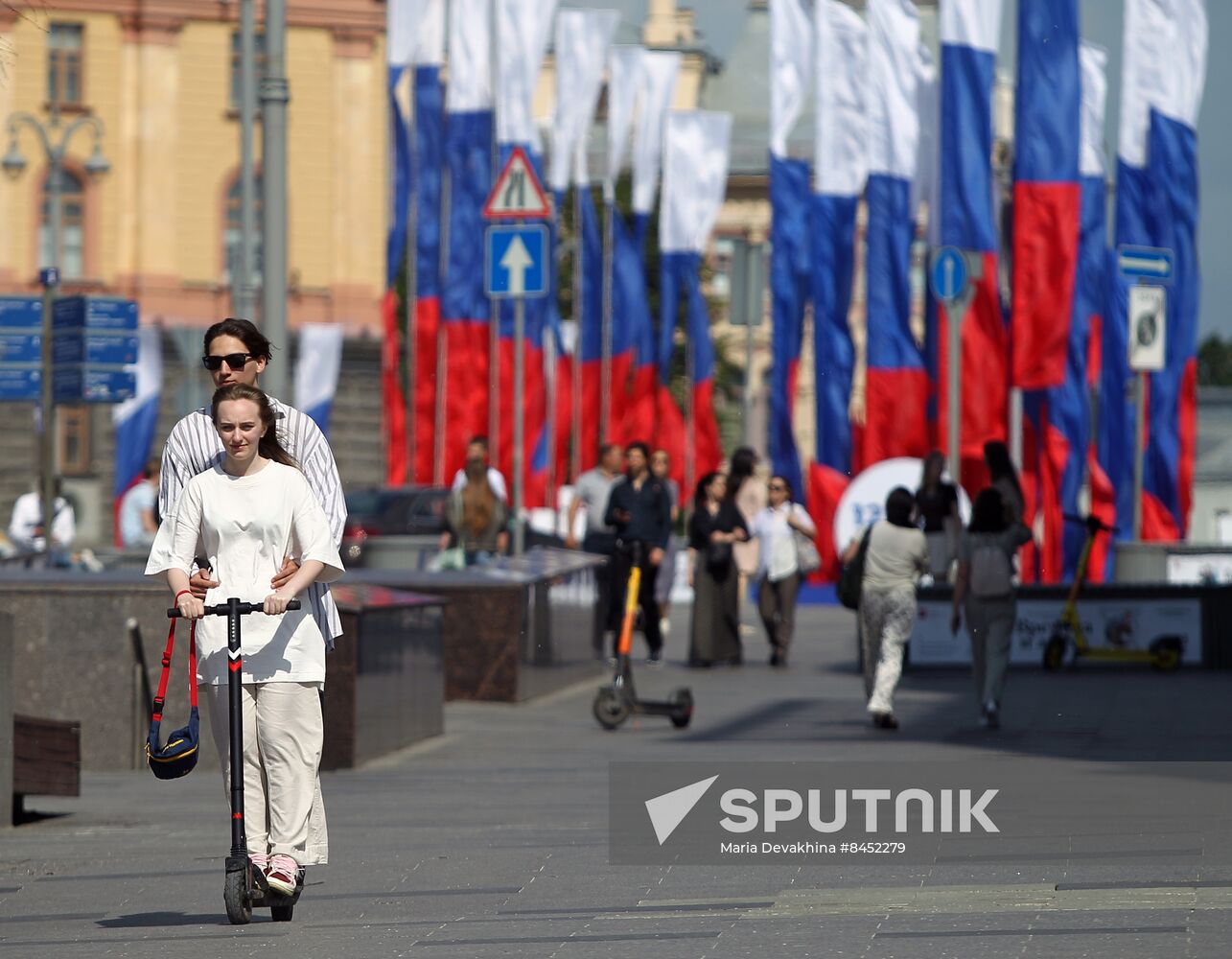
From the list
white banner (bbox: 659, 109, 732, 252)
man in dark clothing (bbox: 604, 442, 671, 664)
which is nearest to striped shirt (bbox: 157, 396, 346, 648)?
man in dark clothing (bbox: 604, 442, 671, 664)

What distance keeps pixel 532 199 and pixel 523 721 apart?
170 inches

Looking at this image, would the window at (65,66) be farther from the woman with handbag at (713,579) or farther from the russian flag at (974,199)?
the woman with handbag at (713,579)

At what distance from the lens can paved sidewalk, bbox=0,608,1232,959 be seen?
22.5 ft

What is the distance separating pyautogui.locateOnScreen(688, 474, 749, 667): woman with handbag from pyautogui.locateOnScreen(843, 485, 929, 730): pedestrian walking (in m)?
5.52

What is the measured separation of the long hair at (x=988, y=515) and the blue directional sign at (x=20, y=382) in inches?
310

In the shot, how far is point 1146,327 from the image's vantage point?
73.8ft

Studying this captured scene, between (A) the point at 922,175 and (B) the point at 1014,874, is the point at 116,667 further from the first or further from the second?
(A) the point at 922,175

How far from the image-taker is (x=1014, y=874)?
8.13 meters

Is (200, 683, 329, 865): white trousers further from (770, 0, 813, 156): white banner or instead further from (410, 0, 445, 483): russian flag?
(770, 0, 813, 156): white banner

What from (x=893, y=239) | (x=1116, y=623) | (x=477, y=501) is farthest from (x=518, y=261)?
(x=893, y=239)

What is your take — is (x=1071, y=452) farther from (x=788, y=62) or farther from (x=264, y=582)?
(x=264, y=582)

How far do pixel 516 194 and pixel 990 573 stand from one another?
15.5 feet

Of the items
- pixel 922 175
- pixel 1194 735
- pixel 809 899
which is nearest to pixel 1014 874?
pixel 809 899

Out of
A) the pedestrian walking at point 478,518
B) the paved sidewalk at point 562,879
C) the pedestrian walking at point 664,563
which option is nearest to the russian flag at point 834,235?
the pedestrian walking at point 664,563
